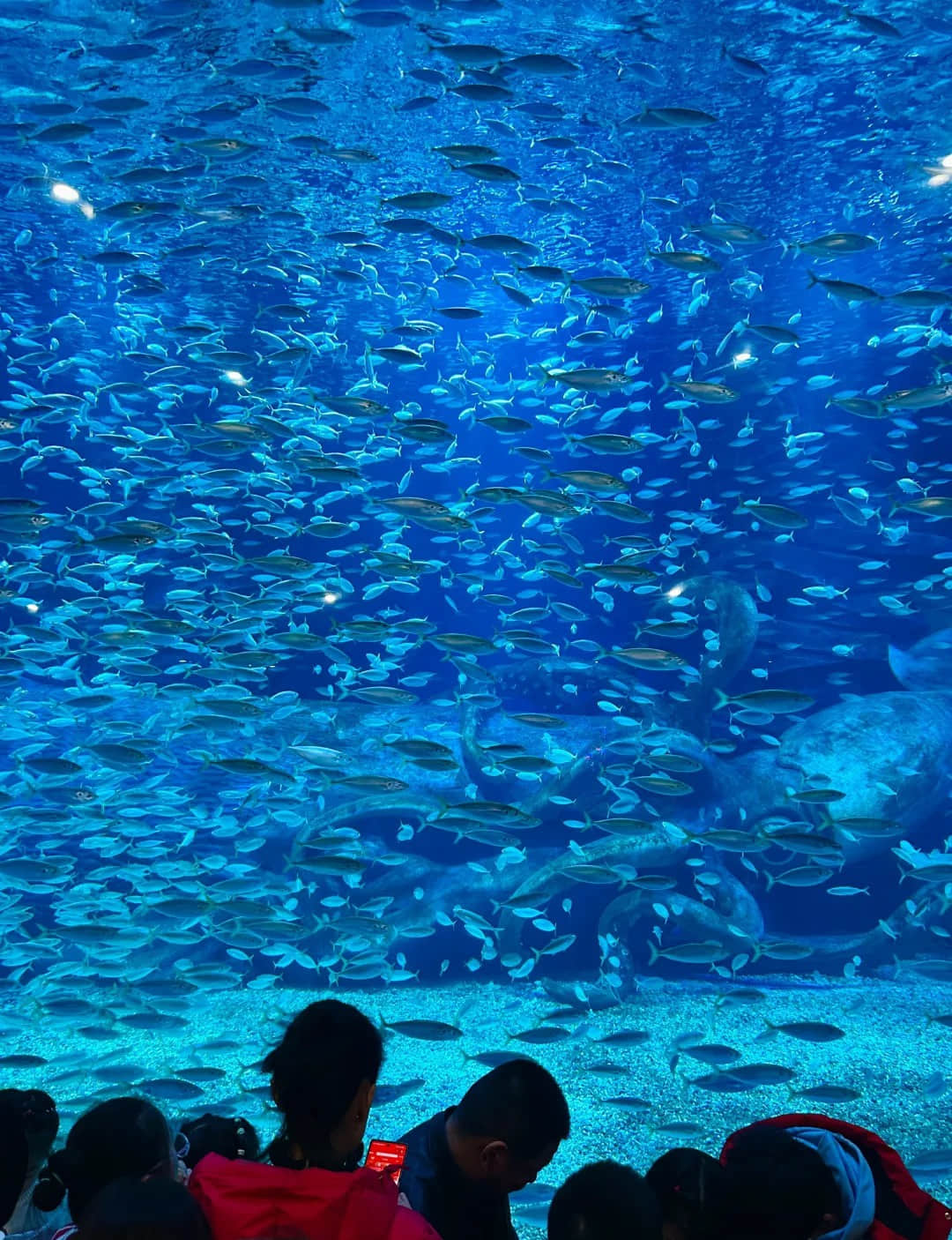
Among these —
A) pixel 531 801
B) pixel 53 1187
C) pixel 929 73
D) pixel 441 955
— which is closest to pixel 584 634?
pixel 531 801

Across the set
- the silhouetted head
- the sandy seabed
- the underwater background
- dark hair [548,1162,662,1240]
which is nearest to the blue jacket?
the silhouetted head

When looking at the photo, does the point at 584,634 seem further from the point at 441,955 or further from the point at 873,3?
the point at 873,3

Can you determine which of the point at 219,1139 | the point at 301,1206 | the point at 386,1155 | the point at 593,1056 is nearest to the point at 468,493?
the point at 593,1056

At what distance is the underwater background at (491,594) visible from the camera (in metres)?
7.82

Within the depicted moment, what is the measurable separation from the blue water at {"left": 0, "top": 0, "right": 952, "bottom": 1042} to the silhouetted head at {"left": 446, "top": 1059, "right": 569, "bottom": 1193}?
5310mm

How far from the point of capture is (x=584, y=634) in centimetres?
2131

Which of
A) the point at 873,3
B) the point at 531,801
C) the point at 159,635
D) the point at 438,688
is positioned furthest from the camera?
the point at 438,688

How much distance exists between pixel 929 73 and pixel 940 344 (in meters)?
5.43

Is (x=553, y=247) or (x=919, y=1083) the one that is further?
(x=553, y=247)

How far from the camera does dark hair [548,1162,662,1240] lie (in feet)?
5.50

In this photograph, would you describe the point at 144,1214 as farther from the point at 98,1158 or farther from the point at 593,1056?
the point at 593,1056

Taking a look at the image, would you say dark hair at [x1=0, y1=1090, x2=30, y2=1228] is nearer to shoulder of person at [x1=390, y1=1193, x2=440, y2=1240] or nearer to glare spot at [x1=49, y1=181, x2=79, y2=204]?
shoulder of person at [x1=390, y1=1193, x2=440, y2=1240]

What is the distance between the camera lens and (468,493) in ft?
31.0

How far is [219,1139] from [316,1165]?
87 cm
